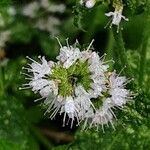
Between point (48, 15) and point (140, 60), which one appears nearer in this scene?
point (140, 60)

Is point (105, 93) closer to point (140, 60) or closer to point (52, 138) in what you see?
point (140, 60)

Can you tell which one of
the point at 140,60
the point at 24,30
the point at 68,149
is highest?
the point at 24,30

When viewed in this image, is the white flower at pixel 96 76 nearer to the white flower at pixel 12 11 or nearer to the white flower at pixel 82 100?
the white flower at pixel 82 100

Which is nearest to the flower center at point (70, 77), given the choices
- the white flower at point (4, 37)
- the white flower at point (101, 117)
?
the white flower at point (101, 117)

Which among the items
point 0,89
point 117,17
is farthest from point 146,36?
point 0,89

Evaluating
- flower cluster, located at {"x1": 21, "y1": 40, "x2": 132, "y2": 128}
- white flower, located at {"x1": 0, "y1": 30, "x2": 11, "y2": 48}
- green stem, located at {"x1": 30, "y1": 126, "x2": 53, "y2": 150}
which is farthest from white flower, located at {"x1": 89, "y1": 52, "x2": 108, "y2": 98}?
white flower, located at {"x1": 0, "y1": 30, "x2": 11, "y2": 48}

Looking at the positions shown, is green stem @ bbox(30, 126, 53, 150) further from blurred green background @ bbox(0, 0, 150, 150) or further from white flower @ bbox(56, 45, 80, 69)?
white flower @ bbox(56, 45, 80, 69)
